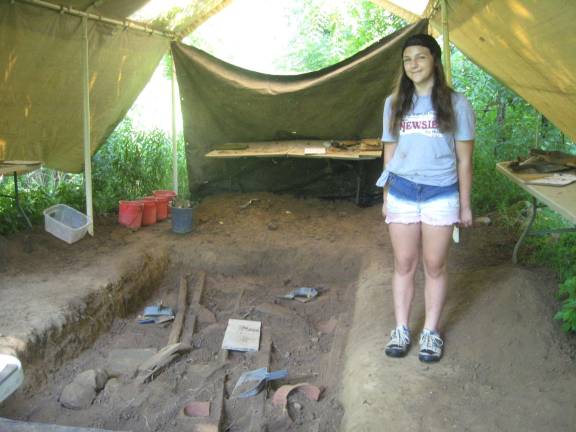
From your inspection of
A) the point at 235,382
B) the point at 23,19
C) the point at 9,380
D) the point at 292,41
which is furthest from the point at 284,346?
the point at 292,41

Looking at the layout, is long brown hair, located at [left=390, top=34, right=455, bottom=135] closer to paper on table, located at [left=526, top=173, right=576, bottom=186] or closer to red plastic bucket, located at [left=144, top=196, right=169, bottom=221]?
paper on table, located at [left=526, top=173, right=576, bottom=186]

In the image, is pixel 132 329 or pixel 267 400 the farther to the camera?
pixel 132 329

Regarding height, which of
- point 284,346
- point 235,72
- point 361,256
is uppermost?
point 235,72

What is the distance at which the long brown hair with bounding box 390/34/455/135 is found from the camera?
280cm

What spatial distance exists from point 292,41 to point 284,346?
27.7ft

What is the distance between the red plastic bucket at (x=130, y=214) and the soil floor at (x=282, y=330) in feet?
0.50

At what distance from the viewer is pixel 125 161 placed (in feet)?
23.3

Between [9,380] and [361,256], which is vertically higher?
[9,380]

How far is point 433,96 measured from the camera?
9.35 ft

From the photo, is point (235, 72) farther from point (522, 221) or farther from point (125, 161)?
point (522, 221)

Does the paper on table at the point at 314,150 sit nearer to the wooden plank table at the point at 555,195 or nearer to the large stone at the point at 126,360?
the wooden plank table at the point at 555,195

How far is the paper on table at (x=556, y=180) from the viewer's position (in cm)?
364

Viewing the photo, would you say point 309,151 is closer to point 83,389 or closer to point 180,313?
point 180,313

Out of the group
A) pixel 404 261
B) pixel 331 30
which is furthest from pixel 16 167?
pixel 331 30
